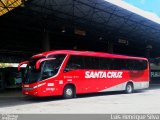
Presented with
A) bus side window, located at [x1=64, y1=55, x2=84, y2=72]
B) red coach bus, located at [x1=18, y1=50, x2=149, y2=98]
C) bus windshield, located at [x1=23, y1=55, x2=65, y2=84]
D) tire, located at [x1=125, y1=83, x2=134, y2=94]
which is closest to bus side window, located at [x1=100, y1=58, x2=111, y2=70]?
red coach bus, located at [x1=18, y1=50, x2=149, y2=98]

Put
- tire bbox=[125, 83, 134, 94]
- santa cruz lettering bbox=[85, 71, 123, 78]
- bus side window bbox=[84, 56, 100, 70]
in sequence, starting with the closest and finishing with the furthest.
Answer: bus side window bbox=[84, 56, 100, 70]
santa cruz lettering bbox=[85, 71, 123, 78]
tire bbox=[125, 83, 134, 94]

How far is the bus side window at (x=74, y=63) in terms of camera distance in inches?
755

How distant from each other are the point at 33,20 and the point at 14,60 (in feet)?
79.3

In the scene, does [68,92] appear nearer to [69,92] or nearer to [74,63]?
[69,92]

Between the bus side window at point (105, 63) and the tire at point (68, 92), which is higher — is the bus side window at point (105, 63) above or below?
above

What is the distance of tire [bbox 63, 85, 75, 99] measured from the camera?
19078mm

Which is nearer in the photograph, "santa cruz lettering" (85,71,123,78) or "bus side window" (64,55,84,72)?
"bus side window" (64,55,84,72)

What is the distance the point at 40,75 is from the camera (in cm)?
1769

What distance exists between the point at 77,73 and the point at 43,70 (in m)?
2.79

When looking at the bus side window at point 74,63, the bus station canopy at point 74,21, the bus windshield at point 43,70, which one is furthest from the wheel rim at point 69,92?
the bus station canopy at point 74,21

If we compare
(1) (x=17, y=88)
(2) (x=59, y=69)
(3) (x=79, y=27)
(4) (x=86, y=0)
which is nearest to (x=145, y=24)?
(3) (x=79, y=27)

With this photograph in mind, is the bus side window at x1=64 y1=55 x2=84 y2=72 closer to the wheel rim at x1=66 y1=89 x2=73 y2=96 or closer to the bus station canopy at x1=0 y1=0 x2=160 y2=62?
the wheel rim at x1=66 y1=89 x2=73 y2=96

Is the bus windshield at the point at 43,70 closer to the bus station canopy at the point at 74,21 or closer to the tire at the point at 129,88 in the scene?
the bus station canopy at the point at 74,21

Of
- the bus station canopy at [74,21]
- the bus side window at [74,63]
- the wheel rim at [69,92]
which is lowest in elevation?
the wheel rim at [69,92]
